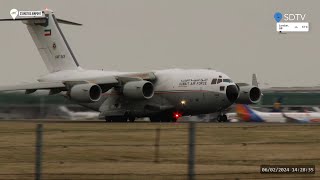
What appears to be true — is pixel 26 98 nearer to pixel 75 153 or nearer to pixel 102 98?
pixel 102 98

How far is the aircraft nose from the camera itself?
51.6 meters

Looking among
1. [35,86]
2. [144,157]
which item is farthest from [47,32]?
[144,157]

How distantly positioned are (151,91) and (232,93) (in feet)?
18.0

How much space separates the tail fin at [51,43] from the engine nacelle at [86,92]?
313 inches

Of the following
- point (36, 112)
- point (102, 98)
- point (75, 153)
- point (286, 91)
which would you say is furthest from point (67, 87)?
point (286, 91)

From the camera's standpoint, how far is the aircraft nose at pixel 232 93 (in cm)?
5162

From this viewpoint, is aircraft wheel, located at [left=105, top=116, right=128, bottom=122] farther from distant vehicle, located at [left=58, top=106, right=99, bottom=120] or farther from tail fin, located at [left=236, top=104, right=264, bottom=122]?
distant vehicle, located at [left=58, top=106, right=99, bottom=120]

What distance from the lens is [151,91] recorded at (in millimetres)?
53188

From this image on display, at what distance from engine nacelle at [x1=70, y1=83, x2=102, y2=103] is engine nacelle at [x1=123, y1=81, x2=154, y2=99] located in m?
1.87

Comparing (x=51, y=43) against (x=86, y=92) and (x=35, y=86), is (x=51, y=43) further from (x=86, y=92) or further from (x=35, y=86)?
(x=86, y=92)

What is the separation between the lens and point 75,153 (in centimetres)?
2403

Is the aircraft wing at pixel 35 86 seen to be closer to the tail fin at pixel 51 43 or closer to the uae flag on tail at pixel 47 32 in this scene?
the tail fin at pixel 51 43

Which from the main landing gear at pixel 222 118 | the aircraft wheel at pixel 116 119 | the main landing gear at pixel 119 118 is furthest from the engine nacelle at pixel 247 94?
the aircraft wheel at pixel 116 119

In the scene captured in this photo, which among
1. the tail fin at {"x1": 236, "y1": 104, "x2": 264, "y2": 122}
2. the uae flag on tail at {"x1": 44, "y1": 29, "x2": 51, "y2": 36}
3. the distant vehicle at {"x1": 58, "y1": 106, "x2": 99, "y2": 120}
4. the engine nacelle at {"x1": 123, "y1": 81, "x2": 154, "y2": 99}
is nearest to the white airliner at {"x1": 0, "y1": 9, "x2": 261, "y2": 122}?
the engine nacelle at {"x1": 123, "y1": 81, "x2": 154, "y2": 99}
